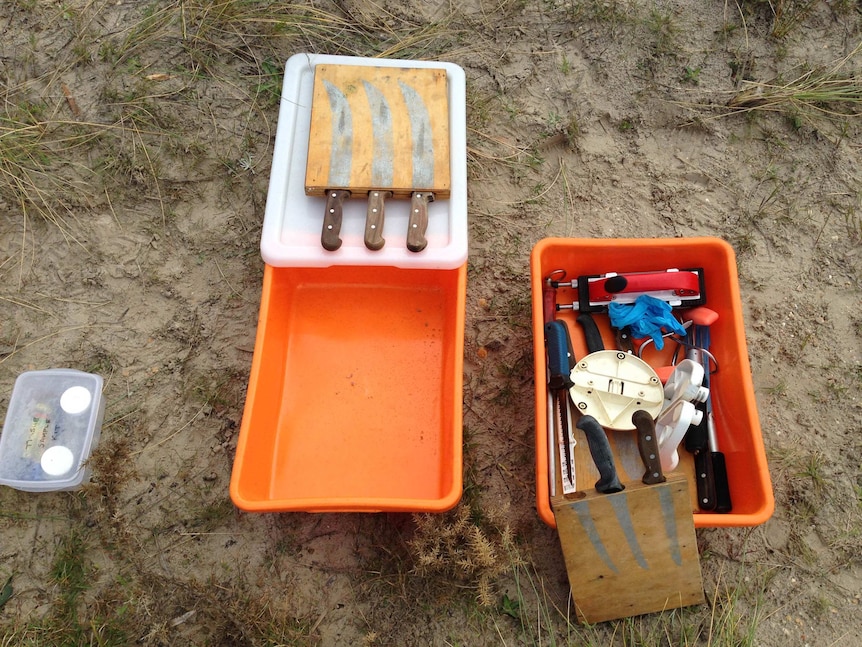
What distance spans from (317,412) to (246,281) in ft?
1.73

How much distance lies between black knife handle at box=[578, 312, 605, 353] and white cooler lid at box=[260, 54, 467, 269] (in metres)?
Answer: 0.39

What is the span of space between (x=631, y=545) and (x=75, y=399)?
1.58 meters

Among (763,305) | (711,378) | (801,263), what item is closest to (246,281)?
(711,378)

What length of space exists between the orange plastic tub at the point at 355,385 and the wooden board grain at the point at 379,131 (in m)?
0.26

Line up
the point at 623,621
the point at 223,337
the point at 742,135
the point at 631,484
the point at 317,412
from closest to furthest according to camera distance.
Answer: the point at 631,484 < the point at 623,621 < the point at 317,412 < the point at 223,337 < the point at 742,135

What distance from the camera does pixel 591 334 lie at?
5.72 feet

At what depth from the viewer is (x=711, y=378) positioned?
5.65ft

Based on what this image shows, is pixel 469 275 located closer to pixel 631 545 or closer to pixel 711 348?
pixel 711 348

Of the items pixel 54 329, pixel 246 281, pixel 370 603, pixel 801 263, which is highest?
pixel 801 263

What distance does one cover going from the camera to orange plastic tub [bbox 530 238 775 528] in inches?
59.4

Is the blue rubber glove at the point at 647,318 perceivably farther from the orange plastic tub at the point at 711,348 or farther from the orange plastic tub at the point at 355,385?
the orange plastic tub at the point at 355,385

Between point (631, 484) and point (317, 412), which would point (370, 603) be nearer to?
point (317, 412)

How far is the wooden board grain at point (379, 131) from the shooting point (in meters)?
1.70

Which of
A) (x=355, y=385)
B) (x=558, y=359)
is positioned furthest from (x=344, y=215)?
(x=558, y=359)
